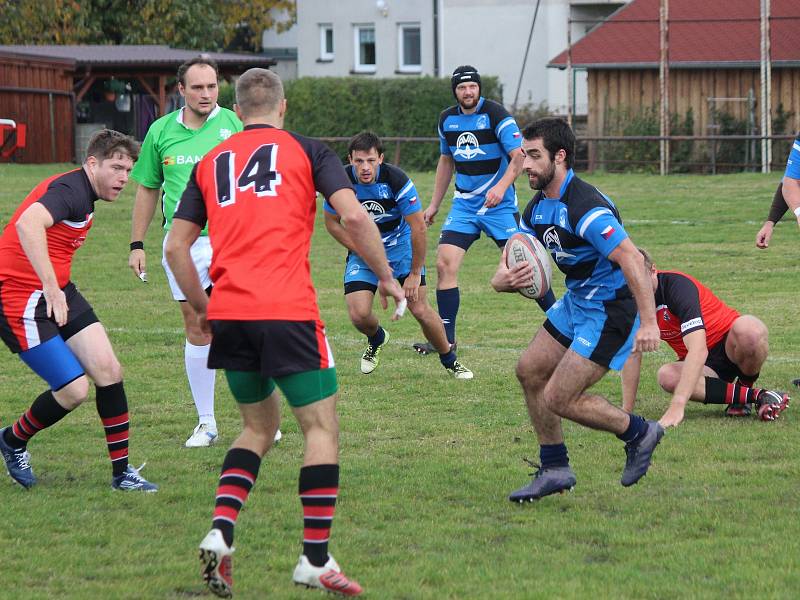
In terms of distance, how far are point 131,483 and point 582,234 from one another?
259 centimetres

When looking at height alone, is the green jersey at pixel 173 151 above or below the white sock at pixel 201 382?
above

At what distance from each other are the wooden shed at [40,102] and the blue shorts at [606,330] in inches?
1109

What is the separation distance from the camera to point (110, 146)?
6.51m

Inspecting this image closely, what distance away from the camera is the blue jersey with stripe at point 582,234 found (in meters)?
6.01

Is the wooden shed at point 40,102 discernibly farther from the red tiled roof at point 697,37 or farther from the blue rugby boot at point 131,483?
the blue rugby boot at point 131,483

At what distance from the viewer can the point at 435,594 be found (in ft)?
16.4

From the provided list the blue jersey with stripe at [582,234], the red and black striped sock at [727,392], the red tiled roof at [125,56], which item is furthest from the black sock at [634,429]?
the red tiled roof at [125,56]

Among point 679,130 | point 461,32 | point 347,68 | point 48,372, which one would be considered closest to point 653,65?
point 679,130

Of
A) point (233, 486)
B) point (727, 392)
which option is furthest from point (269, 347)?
point (727, 392)

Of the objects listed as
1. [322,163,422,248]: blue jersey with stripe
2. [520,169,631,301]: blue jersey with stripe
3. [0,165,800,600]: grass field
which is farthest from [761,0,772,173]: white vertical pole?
[520,169,631,301]: blue jersey with stripe

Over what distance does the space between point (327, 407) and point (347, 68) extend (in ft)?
128

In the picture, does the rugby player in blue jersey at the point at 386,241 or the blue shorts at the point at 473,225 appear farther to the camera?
the blue shorts at the point at 473,225

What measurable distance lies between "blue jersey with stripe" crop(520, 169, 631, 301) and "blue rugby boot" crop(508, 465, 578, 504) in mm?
868

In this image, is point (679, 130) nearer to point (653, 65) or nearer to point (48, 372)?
point (653, 65)
